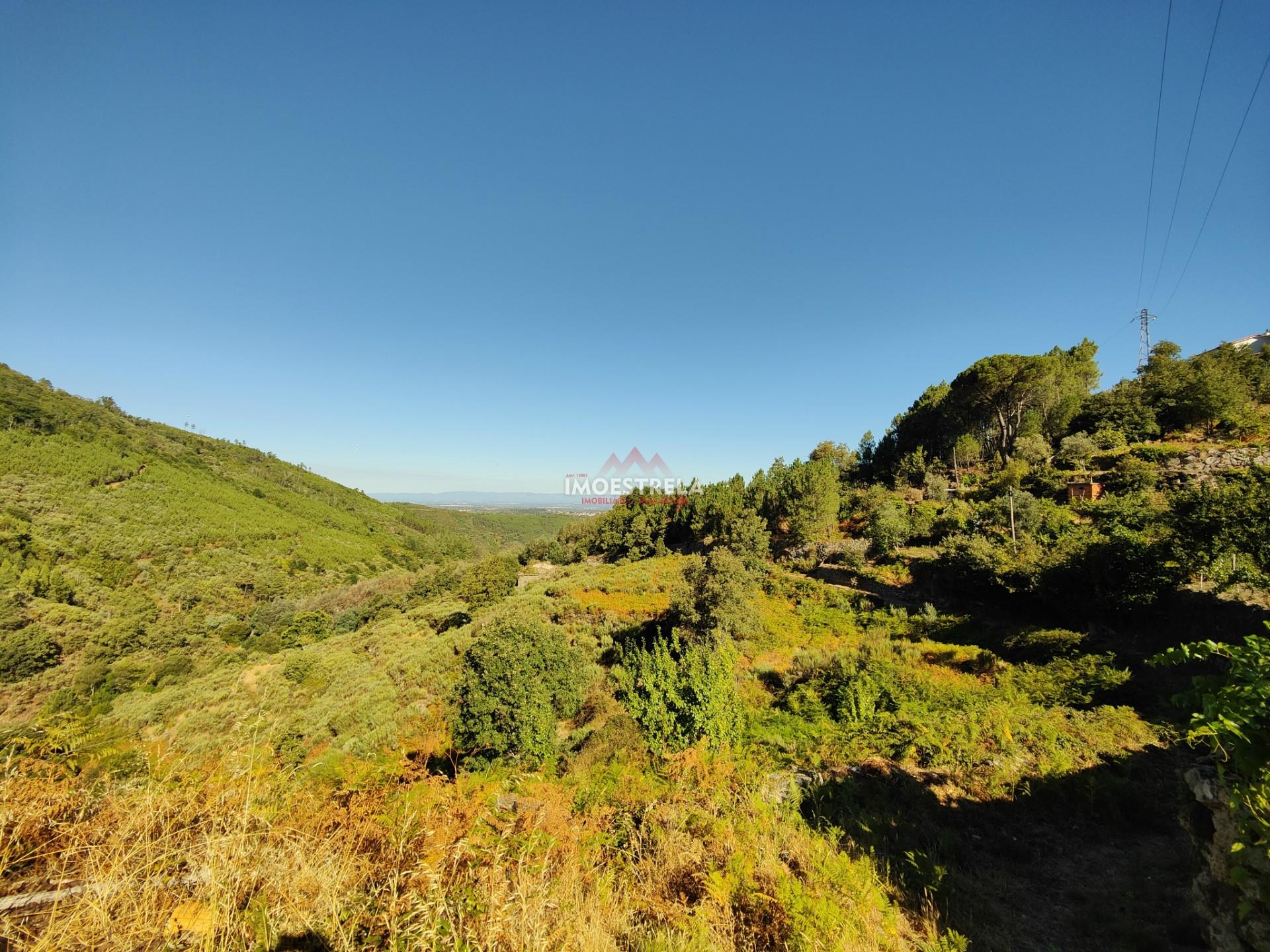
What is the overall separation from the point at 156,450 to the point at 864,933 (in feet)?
339

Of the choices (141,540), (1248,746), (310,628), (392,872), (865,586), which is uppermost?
(1248,746)

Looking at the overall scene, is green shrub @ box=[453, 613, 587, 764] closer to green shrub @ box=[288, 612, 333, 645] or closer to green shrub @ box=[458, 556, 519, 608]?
green shrub @ box=[458, 556, 519, 608]

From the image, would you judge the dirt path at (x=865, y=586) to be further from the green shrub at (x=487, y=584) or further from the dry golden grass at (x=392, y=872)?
the green shrub at (x=487, y=584)

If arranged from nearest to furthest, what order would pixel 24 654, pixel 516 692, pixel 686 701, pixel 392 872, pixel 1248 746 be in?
1. pixel 1248 746
2. pixel 392 872
3. pixel 686 701
4. pixel 516 692
5. pixel 24 654

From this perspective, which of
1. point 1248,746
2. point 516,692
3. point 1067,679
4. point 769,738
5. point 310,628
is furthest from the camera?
point 310,628

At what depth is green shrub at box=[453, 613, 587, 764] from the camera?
32.4 feet

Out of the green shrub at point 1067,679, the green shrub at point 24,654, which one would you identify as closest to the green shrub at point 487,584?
the green shrub at point 1067,679

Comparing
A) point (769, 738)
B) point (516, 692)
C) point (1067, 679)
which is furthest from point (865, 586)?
point (516, 692)

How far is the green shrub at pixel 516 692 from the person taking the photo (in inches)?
389

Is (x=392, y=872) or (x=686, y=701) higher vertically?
(x=392, y=872)

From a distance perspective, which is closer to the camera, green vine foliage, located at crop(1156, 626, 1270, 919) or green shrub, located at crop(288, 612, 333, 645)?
green vine foliage, located at crop(1156, 626, 1270, 919)

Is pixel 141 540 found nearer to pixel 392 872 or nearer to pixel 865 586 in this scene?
pixel 392 872

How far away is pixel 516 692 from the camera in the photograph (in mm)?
10305

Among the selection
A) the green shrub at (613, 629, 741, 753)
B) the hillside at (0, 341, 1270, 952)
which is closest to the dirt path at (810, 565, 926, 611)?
the hillside at (0, 341, 1270, 952)
